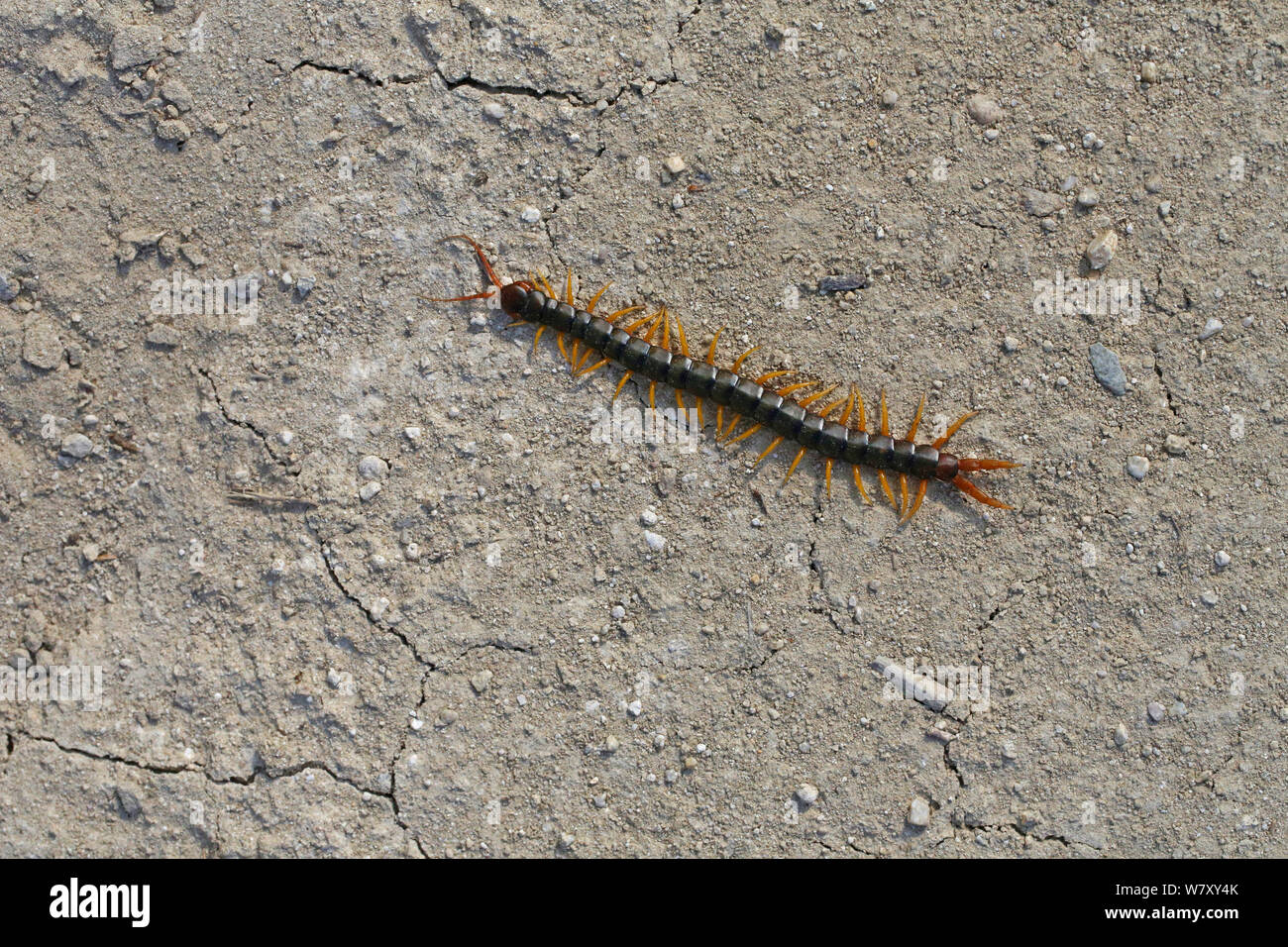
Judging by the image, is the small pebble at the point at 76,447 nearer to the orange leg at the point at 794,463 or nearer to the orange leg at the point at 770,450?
the orange leg at the point at 770,450

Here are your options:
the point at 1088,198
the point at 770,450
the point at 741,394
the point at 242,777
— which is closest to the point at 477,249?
the point at 741,394

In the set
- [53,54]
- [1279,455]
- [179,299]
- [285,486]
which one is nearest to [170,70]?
[53,54]

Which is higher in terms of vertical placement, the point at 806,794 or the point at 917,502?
the point at 917,502

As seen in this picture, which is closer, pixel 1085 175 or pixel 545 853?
pixel 545 853

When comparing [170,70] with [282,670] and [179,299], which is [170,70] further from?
[282,670]

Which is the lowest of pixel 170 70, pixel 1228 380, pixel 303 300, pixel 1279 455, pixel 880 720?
pixel 880 720

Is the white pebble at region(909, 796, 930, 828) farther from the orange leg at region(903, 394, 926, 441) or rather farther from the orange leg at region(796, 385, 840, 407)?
the orange leg at region(796, 385, 840, 407)

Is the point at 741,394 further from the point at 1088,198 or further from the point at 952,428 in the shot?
the point at 1088,198
